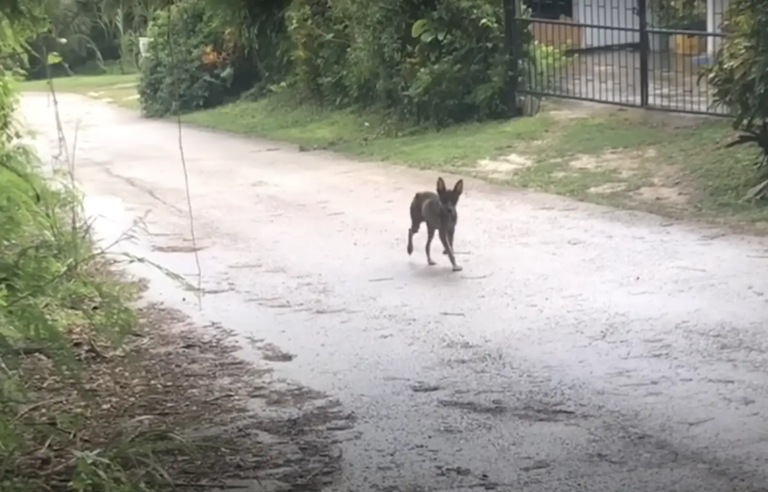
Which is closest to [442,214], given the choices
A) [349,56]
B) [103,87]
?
[349,56]

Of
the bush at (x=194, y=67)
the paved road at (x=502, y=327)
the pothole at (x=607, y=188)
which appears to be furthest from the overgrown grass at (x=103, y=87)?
the pothole at (x=607, y=188)

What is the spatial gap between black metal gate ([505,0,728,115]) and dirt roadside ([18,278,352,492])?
375 inches

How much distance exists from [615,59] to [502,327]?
10.7 meters

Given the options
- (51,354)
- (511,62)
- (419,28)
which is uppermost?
(419,28)

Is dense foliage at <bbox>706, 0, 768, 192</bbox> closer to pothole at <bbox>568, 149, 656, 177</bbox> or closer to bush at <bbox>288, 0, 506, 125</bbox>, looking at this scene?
pothole at <bbox>568, 149, 656, 177</bbox>

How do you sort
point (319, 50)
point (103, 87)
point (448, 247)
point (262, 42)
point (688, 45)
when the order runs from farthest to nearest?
point (103, 87), point (262, 42), point (319, 50), point (688, 45), point (448, 247)

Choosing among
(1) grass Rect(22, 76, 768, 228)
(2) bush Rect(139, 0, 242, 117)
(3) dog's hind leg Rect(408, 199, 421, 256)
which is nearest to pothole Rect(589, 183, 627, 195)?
(1) grass Rect(22, 76, 768, 228)

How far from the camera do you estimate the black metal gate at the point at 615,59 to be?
1642 cm

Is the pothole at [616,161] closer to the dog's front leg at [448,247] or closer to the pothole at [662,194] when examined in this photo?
the pothole at [662,194]

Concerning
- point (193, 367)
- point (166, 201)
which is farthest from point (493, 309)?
point (166, 201)

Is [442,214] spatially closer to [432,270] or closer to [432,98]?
[432,270]

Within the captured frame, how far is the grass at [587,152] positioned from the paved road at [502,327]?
58cm

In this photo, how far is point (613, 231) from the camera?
1060cm

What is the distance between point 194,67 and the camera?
2370 centimetres
